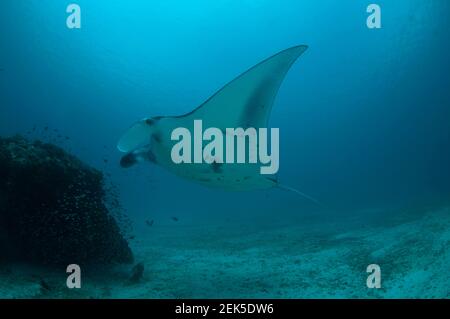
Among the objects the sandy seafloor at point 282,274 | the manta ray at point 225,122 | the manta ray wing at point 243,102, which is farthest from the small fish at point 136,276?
the manta ray wing at point 243,102

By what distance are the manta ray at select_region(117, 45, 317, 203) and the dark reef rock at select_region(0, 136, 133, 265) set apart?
4.84 feet

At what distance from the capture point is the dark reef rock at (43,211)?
17.3ft

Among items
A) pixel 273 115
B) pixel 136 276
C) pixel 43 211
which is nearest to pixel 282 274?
pixel 136 276

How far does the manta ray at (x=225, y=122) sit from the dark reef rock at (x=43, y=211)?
1475 millimetres

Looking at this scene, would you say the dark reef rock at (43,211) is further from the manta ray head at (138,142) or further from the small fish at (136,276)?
the manta ray head at (138,142)

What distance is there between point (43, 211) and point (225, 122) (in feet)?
10.6

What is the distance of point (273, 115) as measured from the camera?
5922 cm

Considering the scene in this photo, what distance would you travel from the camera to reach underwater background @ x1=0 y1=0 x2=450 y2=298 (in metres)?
5.34

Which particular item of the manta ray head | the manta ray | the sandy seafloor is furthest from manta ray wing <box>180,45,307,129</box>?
Answer: the sandy seafloor

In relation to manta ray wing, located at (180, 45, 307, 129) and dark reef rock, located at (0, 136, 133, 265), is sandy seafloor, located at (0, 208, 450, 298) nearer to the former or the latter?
dark reef rock, located at (0, 136, 133, 265)

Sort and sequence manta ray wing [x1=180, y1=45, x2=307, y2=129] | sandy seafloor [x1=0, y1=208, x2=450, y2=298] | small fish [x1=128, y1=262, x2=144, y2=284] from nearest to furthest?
manta ray wing [x1=180, y1=45, x2=307, y2=129] → sandy seafloor [x1=0, y1=208, x2=450, y2=298] → small fish [x1=128, y1=262, x2=144, y2=284]

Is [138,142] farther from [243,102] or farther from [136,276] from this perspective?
[136,276]

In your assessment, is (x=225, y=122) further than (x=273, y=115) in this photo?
No

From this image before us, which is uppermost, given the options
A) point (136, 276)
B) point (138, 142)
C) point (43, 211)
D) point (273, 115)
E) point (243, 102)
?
point (273, 115)
